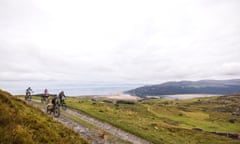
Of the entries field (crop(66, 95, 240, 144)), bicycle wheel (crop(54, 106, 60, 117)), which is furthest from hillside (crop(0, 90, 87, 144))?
field (crop(66, 95, 240, 144))

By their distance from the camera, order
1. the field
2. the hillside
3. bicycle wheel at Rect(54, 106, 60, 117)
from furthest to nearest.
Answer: the field < bicycle wheel at Rect(54, 106, 60, 117) < the hillside

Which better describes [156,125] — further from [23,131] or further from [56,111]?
[23,131]

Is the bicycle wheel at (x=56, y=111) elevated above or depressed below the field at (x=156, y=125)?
above

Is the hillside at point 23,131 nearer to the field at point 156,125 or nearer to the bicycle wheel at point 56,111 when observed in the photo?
the bicycle wheel at point 56,111

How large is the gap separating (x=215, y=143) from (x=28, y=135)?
154 ft

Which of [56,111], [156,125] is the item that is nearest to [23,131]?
[56,111]

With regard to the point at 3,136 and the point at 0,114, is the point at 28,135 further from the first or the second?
the point at 0,114

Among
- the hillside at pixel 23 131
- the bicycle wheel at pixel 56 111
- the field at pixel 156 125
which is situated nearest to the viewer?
the hillside at pixel 23 131

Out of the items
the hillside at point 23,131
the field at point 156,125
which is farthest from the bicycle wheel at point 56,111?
the hillside at point 23,131

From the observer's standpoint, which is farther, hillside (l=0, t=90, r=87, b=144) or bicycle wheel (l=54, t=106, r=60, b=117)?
bicycle wheel (l=54, t=106, r=60, b=117)

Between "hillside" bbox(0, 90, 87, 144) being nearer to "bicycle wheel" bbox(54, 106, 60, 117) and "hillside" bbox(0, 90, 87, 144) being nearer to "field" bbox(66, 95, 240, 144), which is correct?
"bicycle wheel" bbox(54, 106, 60, 117)

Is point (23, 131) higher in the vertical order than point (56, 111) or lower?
higher

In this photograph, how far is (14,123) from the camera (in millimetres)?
15469

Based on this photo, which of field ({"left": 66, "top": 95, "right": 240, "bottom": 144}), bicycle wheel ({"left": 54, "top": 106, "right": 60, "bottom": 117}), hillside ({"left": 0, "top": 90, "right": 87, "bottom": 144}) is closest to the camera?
hillside ({"left": 0, "top": 90, "right": 87, "bottom": 144})
